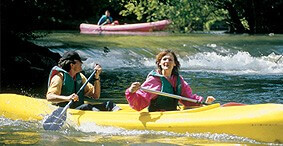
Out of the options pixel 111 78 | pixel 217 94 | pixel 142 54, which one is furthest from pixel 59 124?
pixel 142 54

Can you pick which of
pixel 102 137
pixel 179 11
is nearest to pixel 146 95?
pixel 102 137

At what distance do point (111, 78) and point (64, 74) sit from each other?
18.3ft

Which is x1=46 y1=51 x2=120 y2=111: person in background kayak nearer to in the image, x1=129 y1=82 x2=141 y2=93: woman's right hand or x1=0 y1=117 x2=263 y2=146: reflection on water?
x1=0 y1=117 x2=263 y2=146: reflection on water

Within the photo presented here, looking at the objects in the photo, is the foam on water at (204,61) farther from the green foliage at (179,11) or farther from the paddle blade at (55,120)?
the paddle blade at (55,120)

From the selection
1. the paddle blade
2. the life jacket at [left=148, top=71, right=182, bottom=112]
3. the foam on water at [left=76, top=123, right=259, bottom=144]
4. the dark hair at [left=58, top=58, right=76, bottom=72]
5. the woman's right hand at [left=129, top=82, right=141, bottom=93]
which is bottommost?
the foam on water at [left=76, top=123, right=259, bottom=144]

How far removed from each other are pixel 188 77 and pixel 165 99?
5.93 meters

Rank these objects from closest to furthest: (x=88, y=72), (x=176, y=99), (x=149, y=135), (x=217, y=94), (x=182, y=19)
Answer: (x=149, y=135), (x=176, y=99), (x=217, y=94), (x=88, y=72), (x=182, y=19)

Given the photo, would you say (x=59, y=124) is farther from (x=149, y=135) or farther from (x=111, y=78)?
(x=111, y=78)

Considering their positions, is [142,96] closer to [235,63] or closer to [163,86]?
[163,86]

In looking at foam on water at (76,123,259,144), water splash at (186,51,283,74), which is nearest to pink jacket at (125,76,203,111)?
foam on water at (76,123,259,144)

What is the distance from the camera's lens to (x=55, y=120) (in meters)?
6.33

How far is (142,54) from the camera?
613 inches

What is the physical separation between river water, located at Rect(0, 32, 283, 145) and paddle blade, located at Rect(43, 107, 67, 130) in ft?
0.24

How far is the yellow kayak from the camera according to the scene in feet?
18.3
